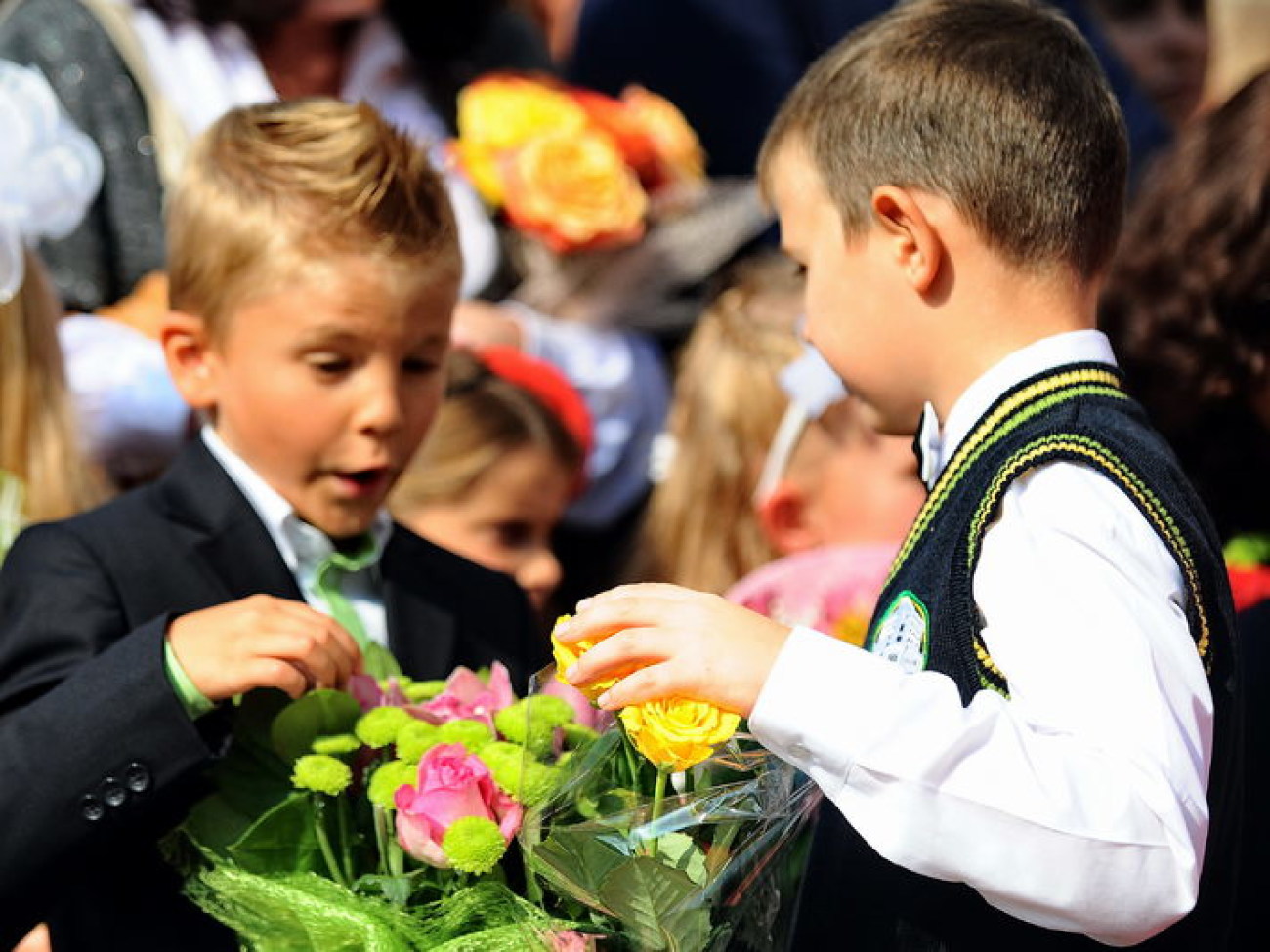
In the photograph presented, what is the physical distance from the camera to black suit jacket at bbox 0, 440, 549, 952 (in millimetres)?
2072

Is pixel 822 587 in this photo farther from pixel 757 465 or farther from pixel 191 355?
pixel 191 355

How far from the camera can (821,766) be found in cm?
170

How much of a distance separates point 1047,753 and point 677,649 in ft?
1.07

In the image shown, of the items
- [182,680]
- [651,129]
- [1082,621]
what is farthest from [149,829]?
[651,129]

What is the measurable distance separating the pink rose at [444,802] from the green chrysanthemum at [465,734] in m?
0.04

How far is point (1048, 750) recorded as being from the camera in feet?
5.43

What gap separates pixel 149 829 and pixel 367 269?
74cm

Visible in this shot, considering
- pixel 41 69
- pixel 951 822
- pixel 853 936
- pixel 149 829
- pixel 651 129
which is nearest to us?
pixel 951 822

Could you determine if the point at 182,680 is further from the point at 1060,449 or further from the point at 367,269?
the point at 1060,449

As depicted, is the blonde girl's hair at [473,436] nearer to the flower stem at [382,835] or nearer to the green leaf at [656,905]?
the flower stem at [382,835]

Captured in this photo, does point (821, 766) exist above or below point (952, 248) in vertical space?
below

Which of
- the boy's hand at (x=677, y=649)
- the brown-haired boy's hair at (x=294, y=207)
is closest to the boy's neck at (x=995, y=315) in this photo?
the boy's hand at (x=677, y=649)

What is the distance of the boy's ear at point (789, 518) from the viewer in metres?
3.77

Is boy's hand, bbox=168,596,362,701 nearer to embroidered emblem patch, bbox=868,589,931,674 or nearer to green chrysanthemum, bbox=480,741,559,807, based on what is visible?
green chrysanthemum, bbox=480,741,559,807
